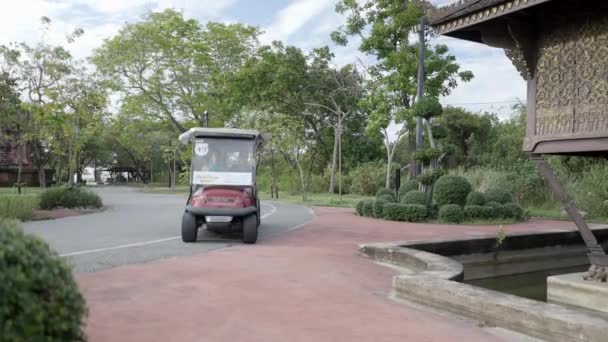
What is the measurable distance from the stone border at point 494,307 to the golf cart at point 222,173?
5.01 metres

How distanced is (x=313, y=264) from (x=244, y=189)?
3443 mm

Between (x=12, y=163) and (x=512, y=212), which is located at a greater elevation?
(x=12, y=163)

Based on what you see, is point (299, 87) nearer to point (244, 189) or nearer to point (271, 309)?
point (244, 189)

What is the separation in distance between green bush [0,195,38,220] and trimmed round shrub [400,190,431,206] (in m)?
12.4

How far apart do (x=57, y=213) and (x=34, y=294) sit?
1782cm

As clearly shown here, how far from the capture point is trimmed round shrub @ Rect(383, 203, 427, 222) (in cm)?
1739

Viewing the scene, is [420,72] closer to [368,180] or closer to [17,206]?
[17,206]

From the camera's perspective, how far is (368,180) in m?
35.4

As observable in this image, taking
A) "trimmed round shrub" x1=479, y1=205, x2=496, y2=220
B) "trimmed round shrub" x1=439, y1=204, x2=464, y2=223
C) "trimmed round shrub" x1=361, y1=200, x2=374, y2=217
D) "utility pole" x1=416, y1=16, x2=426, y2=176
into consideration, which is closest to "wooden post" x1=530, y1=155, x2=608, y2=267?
"trimmed round shrub" x1=439, y1=204, x2=464, y2=223

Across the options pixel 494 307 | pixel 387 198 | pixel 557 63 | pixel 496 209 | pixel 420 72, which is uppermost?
pixel 420 72

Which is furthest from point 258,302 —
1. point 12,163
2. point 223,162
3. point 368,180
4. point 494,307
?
point 12,163

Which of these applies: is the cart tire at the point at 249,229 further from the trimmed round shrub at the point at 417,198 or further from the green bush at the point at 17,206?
the green bush at the point at 17,206

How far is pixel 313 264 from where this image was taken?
334 inches

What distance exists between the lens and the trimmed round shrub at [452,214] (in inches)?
664
